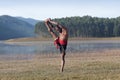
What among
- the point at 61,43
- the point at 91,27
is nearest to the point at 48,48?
the point at 61,43

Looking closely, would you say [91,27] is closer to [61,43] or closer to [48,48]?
[48,48]

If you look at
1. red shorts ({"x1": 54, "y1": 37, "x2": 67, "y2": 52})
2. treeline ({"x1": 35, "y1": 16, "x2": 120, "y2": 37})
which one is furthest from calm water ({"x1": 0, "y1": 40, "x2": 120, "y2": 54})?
treeline ({"x1": 35, "y1": 16, "x2": 120, "y2": 37})

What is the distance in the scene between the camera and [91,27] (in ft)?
573

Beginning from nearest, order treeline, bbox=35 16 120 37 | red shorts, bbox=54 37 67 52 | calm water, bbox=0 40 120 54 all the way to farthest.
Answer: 1. red shorts, bbox=54 37 67 52
2. calm water, bbox=0 40 120 54
3. treeline, bbox=35 16 120 37

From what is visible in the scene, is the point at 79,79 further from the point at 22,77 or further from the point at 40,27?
the point at 40,27

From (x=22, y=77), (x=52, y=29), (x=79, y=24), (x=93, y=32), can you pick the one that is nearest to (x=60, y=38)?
(x=52, y=29)

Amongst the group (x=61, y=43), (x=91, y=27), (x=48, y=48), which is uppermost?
(x=61, y=43)

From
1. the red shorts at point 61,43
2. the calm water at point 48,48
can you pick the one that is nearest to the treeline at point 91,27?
the calm water at point 48,48

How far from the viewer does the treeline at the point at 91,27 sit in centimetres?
16888

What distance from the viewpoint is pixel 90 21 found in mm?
183875

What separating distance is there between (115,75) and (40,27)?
166465mm

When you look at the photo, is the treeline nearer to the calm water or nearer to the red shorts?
the calm water

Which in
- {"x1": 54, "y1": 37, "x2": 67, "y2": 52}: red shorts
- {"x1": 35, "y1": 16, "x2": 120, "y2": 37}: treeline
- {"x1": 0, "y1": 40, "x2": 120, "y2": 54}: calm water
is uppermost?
{"x1": 54, "y1": 37, "x2": 67, "y2": 52}: red shorts

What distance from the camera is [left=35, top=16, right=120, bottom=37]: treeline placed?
16888cm
